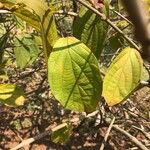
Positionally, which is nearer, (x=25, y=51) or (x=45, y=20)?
(x=45, y=20)

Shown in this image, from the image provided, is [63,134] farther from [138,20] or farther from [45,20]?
[138,20]

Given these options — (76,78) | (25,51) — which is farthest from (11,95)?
(25,51)

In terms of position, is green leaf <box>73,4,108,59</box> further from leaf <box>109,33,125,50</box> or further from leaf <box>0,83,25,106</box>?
leaf <box>109,33,125,50</box>

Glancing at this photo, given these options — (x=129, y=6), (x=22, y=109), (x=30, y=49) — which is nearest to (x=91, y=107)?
(x=129, y=6)

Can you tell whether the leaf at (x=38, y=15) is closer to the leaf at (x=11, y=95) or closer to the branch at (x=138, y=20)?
the leaf at (x=11, y=95)

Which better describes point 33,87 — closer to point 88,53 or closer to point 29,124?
point 29,124

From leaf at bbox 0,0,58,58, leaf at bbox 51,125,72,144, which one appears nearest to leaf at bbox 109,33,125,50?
leaf at bbox 51,125,72,144
